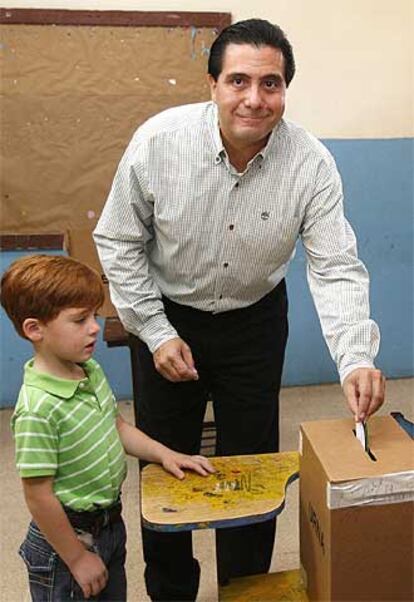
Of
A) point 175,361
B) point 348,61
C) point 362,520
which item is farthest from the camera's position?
point 348,61

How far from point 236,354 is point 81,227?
149 cm

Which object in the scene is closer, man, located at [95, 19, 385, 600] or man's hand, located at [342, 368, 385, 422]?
man's hand, located at [342, 368, 385, 422]

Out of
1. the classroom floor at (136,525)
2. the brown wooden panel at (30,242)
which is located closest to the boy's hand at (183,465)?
the classroom floor at (136,525)

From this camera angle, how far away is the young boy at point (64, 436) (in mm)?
1092

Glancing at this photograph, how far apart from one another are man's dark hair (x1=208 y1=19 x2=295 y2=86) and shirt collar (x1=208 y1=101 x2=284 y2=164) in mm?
109

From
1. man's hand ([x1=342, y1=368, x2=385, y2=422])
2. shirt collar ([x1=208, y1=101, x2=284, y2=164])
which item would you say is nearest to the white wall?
shirt collar ([x1=208, y1=101, x2=284, y2=164])

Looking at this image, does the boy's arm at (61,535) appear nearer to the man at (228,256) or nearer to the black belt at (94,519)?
the black belt at (94,519)

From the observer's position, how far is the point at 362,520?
925 millimetres

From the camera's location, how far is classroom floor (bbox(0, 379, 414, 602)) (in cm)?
190

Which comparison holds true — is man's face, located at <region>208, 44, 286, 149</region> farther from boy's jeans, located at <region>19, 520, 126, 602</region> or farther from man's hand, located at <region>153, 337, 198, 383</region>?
boy's jeans, located at <region>19, 520, 126, 602</region>

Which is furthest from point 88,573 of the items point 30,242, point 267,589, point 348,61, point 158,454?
point 348,61

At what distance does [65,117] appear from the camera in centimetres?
276

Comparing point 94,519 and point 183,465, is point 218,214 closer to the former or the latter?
point 183,465

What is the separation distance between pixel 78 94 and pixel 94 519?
2006 millimetres
